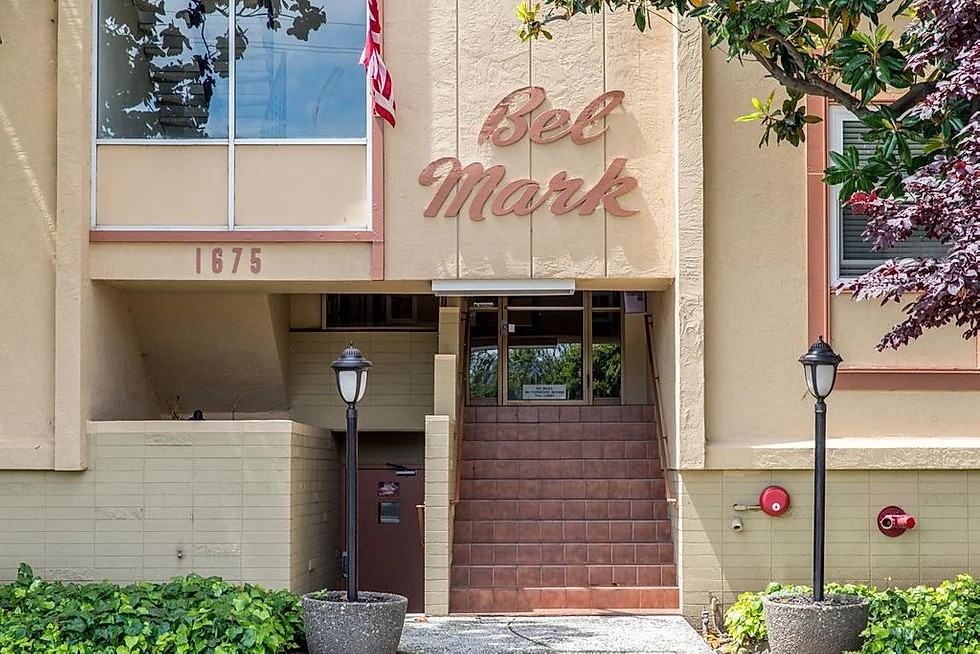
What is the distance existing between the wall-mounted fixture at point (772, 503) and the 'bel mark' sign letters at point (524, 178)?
2820 mm

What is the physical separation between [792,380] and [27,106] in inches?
291

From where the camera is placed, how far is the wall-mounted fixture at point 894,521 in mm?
12297

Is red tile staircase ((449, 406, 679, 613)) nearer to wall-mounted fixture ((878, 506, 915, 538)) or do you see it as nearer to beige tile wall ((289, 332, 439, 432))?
beige tile wall ((289, 332, 439, 432))

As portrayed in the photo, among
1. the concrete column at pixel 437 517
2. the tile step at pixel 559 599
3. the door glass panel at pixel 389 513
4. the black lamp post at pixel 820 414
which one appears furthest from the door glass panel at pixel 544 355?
the black lamp post at pixel 820 414

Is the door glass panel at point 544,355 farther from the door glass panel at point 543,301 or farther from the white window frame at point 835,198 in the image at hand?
the white window frame at point 835,198

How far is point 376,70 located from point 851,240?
181 inches

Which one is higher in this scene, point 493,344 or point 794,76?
point 794,76

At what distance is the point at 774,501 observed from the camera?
40.5 ft

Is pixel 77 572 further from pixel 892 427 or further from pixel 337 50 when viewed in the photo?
pixel 892 427

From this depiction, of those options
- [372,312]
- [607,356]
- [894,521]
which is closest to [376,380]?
[372,312]

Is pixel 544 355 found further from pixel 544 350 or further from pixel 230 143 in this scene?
pixel 230 143

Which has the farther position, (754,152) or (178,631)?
(754,152)

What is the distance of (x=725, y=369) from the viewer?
12516mm

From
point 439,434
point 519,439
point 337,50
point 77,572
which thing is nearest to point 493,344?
point 519,439
